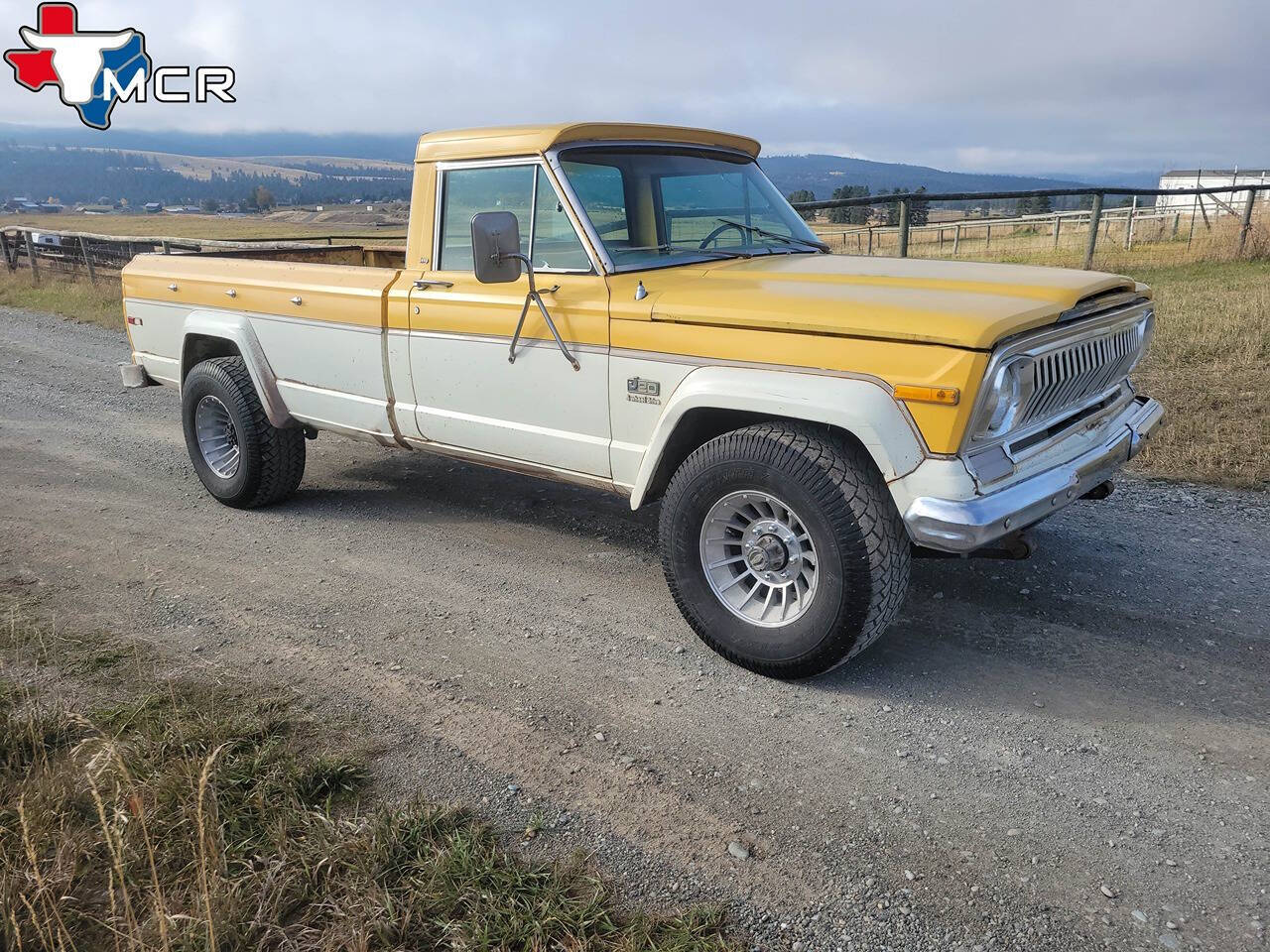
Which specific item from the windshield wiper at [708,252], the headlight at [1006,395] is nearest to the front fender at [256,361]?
Answer: the windshield wiper at [708,252]

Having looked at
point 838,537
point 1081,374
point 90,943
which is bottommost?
point 90,943

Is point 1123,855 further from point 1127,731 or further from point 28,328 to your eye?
point 28,328

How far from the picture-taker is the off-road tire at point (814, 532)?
132 inches

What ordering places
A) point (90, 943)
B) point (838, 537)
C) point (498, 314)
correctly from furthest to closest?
point (498, 314) < point (838, 537) < point (90, 943)

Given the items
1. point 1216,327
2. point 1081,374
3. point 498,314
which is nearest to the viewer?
point 1081,374

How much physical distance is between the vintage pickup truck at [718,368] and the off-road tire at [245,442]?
1.6 inches

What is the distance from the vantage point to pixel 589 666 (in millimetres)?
3852

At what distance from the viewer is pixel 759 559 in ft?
12.0

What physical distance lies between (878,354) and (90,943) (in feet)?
9.36

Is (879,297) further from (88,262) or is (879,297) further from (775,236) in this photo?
(88,262)

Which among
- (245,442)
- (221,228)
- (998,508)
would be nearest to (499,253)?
(998,508)

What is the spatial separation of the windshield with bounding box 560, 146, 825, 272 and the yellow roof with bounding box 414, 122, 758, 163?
0.06m

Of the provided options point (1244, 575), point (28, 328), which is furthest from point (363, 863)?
point (28, 328)

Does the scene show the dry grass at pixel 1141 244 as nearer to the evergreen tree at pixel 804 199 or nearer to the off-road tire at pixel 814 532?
the evergreen tree at pixel 804 199
